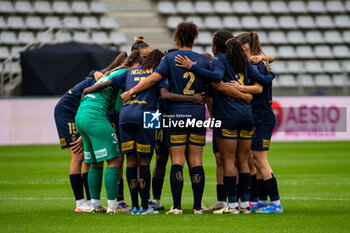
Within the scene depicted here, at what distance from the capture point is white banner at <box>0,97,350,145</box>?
18.8m

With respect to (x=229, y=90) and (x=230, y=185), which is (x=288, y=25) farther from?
(x=230, y=185)

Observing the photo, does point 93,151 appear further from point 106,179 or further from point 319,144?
point 319,144

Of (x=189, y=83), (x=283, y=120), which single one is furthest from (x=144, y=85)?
(x=283, y=120)

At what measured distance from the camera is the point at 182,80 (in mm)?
6531

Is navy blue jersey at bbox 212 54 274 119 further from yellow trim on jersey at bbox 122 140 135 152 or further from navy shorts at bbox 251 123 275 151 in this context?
yellow trim on jersey at bbox 122 140 135 152

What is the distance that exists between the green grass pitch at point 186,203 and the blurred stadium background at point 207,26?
9908mm

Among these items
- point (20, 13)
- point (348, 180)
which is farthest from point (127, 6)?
point (348, 180)

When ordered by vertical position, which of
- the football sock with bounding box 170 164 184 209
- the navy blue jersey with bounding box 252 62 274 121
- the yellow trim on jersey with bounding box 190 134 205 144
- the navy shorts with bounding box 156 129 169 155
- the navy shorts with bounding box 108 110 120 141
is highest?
the navy blue jersey with bounding box 252 62 274 121

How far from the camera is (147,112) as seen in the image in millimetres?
6574

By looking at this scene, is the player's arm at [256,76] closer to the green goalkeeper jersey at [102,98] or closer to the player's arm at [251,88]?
the player's arm at [251,88]

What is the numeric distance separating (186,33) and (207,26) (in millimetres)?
20127

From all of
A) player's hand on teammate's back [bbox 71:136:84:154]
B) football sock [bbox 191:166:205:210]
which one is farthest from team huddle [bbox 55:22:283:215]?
player's hand on teammate's back [bbox 71:136:84:154]

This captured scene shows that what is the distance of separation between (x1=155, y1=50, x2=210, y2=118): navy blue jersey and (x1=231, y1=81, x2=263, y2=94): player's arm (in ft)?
1.28

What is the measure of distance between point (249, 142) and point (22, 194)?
3.81 metres
